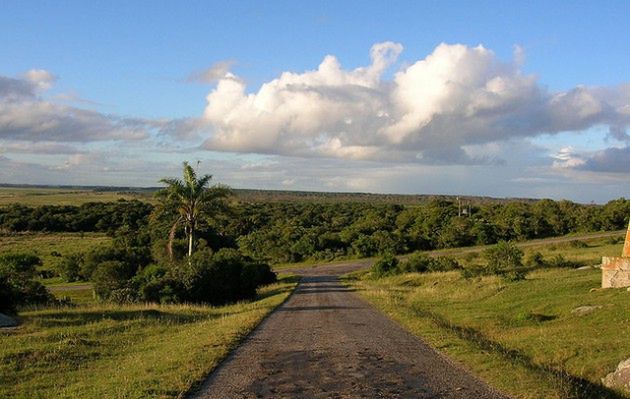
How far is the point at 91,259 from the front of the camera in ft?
159

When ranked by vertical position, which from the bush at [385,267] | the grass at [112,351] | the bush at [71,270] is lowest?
the bush at [71,270]

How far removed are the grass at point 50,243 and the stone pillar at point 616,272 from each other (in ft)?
157

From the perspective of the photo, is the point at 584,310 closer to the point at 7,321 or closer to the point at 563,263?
the point at 7,321

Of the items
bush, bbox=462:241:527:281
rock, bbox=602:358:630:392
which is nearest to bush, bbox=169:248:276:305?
bush, bbox=462:241:527:281

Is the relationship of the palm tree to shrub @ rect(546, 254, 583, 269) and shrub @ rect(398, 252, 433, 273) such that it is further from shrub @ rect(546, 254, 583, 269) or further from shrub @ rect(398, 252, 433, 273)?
shrub @ rect(546, 254, 583, 269)

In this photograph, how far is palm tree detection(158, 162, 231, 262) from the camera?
35281 mm

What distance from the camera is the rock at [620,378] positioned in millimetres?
9810

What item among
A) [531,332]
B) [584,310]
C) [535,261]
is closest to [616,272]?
[584,310]

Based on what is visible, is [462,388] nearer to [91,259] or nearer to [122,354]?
[122,354]

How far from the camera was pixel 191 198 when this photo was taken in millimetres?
35500

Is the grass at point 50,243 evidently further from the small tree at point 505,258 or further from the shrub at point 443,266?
the small tree at point 505,258

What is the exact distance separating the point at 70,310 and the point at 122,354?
9631mm

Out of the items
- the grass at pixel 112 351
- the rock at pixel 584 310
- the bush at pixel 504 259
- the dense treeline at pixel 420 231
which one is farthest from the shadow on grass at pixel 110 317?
the dense treeline at pixel 420 231

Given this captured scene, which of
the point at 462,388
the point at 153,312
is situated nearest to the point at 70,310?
the point at 153,312
